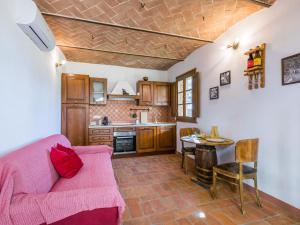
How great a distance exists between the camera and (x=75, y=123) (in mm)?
4074

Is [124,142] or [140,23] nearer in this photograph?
[140,23]

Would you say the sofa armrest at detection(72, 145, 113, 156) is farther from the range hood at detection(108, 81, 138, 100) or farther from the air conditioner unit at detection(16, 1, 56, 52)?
the range hood at detection(108, 81, 138, 100)

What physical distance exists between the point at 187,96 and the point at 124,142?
6.74ft

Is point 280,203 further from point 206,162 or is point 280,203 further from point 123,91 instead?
point 123,91

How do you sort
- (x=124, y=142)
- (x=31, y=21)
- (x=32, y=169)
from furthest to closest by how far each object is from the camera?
(x=124, y=142) < (x=31, y=21) < (x=32, y=169)

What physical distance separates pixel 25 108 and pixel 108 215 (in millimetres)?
1648

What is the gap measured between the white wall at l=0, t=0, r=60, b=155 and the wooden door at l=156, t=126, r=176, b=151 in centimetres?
286

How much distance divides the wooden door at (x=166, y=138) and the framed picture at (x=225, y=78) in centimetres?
216

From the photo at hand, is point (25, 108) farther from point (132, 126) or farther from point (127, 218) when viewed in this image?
point (132, 126)

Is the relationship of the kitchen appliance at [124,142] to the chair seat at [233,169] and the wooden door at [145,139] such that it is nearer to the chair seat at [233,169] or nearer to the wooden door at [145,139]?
the wooden door at [145,139]

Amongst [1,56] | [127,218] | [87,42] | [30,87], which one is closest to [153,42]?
[87,42]

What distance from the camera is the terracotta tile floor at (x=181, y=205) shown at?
6.12 ft

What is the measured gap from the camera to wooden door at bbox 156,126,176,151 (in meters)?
4.76

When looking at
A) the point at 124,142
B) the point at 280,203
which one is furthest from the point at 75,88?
the point at 280,203
